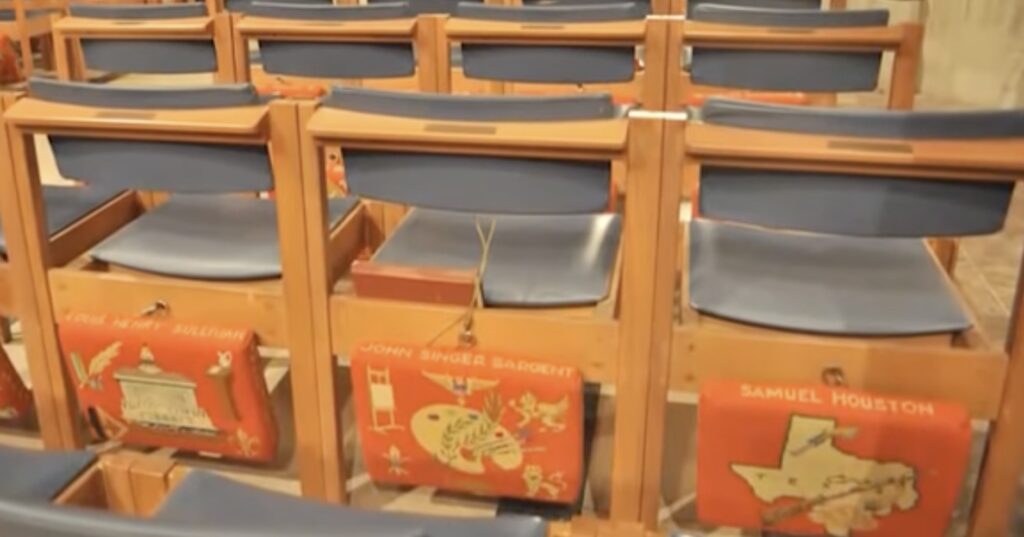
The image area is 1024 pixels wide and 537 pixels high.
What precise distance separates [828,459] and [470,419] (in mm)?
600

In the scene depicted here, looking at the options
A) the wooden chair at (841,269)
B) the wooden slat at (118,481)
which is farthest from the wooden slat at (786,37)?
the wooden slat at (118,481)

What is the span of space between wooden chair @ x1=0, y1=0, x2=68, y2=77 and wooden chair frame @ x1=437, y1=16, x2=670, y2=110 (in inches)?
142

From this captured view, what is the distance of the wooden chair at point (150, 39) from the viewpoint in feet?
9.23

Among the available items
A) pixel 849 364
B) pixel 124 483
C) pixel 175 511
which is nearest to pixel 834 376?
pixel 849 364

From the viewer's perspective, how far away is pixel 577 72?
268 centimetres

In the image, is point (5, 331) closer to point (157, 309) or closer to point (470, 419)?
point (157, 309)

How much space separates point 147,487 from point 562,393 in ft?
2.23

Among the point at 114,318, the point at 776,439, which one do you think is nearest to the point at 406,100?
the point at 114,318

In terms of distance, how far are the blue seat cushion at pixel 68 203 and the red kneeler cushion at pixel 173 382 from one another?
0.28m

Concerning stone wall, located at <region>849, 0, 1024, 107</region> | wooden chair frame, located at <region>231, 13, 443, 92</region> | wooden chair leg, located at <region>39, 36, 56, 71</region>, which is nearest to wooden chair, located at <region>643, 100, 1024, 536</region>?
wooden chair frame, located at <region>231, 13, 443, 92</region>

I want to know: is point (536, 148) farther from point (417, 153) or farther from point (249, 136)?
point (249, 136)

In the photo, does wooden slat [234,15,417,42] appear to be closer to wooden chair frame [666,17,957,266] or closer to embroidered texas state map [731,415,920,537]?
wooden chair frame [666,17,957,266]

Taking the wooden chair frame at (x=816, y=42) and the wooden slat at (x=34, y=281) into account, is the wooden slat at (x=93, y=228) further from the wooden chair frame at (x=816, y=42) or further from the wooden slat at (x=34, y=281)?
the wooden chair frame at (x=816, y=42)

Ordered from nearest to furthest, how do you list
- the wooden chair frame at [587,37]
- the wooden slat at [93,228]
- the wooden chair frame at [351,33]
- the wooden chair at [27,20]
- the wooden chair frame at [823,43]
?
the wooden slat at [93,228]
the wooden chair frame at [823,43]
the wooden chair frame at [587,37]
the wooden chair frame at [351,33]
the wooden chair at [27,20]
